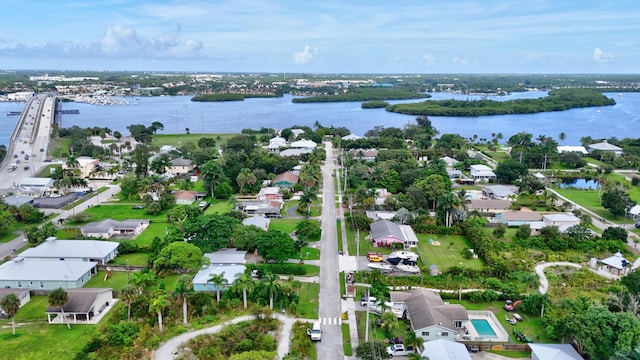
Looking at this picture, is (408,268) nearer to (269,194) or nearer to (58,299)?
(269,194)

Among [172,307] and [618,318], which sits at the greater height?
[618,318]

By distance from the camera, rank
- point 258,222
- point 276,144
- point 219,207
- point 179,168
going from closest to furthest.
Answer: point 258,222
point 219,207
point 179,168
point 276,144

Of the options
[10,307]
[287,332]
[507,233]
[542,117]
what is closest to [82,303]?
[10,307]

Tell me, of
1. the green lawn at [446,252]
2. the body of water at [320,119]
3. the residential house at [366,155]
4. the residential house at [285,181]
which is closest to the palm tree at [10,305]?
the green lawn at [446,252]

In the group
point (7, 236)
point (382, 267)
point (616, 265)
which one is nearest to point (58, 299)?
point (7, 236)

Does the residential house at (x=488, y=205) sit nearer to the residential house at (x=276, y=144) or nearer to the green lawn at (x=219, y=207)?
the green lawn at (x=219, y=207)

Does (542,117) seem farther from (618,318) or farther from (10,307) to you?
(10,307)
